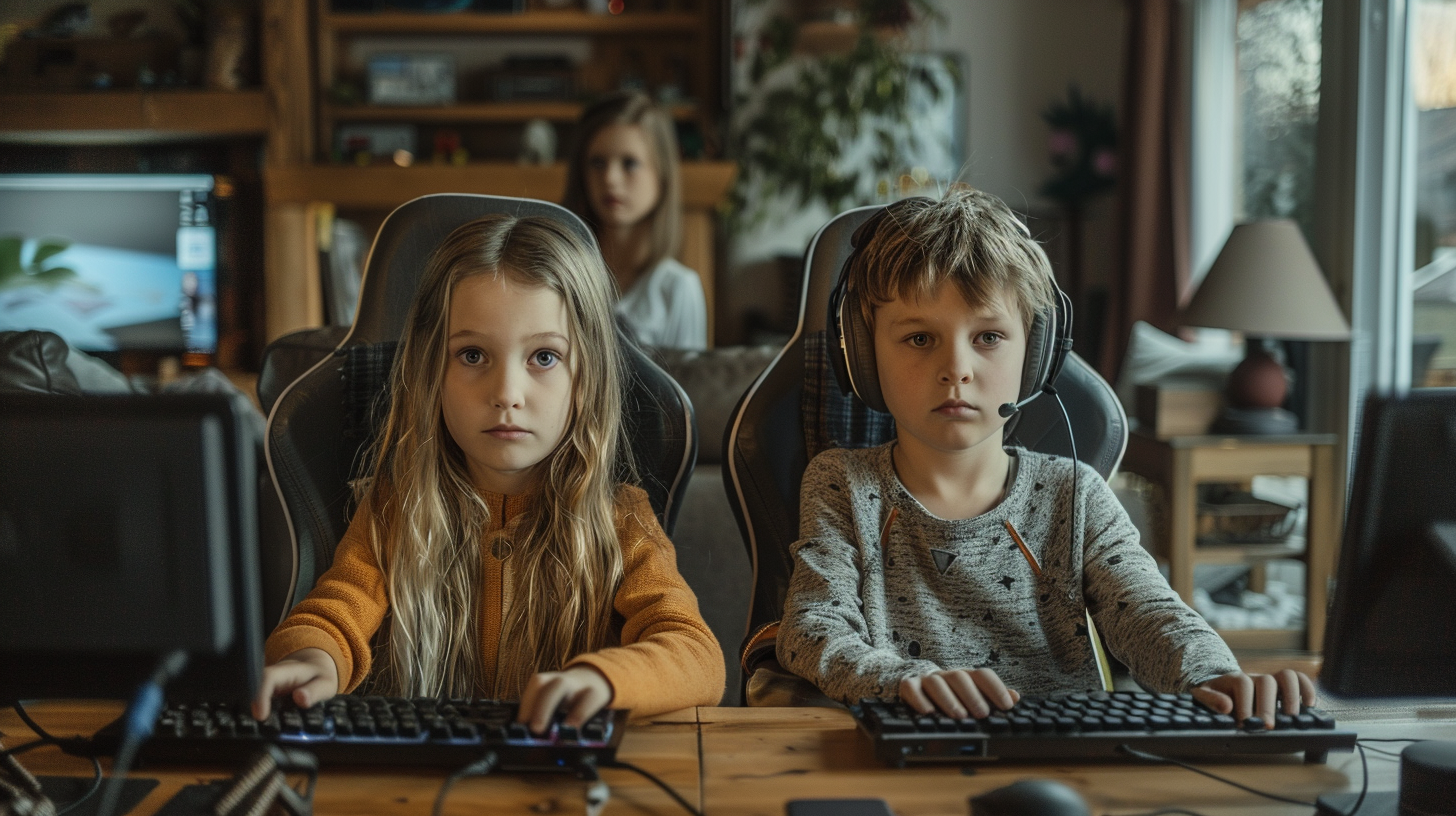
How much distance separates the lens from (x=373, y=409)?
1.18 metres

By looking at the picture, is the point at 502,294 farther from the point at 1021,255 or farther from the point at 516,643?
the point at 1021,255

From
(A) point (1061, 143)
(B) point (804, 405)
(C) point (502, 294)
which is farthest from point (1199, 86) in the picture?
(C) point (502, 294)

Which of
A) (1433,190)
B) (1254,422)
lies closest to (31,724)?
(1254,422)

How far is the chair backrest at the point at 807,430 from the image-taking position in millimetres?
1236

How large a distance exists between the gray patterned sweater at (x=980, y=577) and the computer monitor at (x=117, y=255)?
14.1 ft

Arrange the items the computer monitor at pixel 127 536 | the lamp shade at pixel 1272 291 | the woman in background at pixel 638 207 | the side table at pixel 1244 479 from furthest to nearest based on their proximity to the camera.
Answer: the woman in background at pixel 638 207 < the side table at pixel 1244 479 < the lamp shade at pixel 1272 291 < the computer monitor at pixel 127 536

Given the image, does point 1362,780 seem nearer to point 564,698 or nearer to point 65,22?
point 564,698

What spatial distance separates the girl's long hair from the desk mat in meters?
0.34

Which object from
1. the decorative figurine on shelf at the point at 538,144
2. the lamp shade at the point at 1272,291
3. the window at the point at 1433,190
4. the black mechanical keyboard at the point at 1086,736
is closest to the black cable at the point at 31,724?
the black mechanical keyboard at the point at 1086,736

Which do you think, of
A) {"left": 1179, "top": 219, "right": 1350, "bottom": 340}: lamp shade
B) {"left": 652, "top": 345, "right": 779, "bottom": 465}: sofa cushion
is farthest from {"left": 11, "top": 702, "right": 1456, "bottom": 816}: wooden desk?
{"left": 1179, "top": 219, "right": 1350, "bottom": 340}: lamp shade

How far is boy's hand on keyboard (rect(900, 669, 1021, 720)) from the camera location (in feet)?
2.65

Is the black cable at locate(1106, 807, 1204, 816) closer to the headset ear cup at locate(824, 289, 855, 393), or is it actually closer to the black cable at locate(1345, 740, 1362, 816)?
the black cable at locate(1345, 740, 1362, 816)

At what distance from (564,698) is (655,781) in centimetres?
12

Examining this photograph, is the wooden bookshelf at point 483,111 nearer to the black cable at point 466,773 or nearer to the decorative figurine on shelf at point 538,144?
the decorative figurine on shelf at point 538,144
